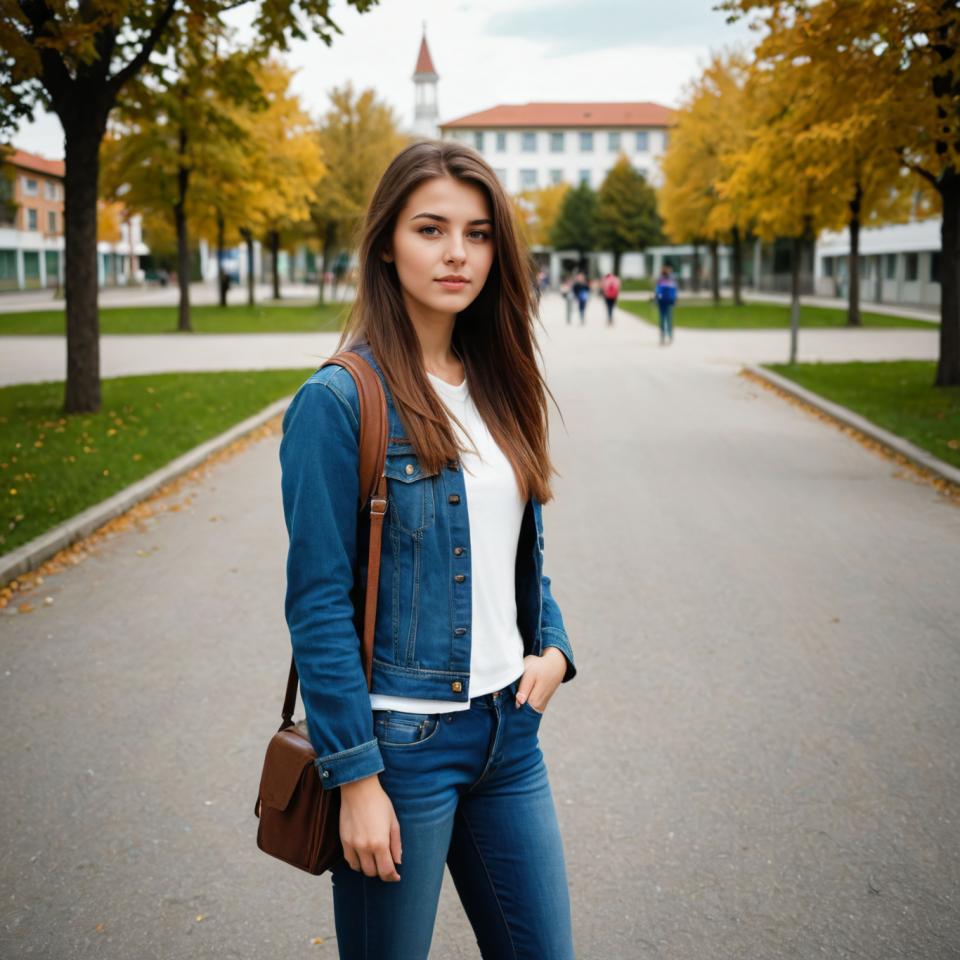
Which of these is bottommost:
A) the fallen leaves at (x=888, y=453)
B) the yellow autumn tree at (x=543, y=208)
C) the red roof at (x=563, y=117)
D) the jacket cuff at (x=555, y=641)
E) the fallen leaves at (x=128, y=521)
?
the fallen leaves at (x=128, y=521)

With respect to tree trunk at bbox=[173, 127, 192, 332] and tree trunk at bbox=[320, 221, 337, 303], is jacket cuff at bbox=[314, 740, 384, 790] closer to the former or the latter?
tree trunk at bbox=[173, 127, 192, 332]

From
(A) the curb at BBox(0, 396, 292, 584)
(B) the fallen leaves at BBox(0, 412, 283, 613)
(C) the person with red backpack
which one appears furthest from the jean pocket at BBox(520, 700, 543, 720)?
(C) the person with red backpack

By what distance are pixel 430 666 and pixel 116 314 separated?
4300cm

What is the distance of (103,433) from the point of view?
11820mm

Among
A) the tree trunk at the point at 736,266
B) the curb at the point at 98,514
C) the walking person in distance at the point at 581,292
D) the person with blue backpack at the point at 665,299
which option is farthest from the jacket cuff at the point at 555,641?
the tree trunk at the point at 736,266

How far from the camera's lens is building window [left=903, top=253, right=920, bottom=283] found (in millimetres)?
47781

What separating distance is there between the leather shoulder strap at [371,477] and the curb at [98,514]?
5391mm

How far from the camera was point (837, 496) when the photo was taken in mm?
9406

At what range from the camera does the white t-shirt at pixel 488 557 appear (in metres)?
1.97

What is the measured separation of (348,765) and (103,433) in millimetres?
10770

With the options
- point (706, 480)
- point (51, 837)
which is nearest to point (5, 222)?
point (706, 480)

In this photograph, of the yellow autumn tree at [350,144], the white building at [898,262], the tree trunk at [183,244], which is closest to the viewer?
the tree trunk at [183,244]

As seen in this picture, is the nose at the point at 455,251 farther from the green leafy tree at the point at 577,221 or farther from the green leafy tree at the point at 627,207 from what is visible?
the green leafy tree at the point at 577,221

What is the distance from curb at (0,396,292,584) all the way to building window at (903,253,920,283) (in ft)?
138
